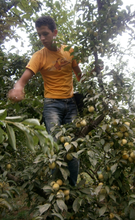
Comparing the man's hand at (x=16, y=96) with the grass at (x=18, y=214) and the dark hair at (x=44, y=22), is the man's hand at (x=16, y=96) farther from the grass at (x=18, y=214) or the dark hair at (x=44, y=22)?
the grass at (x=18, y=214)

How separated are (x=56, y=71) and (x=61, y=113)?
1.44 feet

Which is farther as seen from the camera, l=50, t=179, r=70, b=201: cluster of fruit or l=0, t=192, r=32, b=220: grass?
l=0, t=192, r=32, b=220: grass

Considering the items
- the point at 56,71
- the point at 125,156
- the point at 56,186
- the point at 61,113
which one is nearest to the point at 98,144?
the point at 125,156

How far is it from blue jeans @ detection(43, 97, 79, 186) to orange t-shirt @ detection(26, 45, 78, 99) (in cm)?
7

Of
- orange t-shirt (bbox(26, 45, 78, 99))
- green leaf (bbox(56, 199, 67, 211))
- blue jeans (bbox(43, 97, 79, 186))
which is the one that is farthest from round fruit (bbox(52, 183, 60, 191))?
orange t-shirt (bbox(26, 45, 78, 99))

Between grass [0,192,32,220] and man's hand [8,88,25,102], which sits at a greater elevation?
man's hand [8,88,25,102]

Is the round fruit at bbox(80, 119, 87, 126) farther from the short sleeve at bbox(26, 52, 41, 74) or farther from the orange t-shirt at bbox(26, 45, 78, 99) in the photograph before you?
the short sleeve at bbox(26, 52, 41, 74)

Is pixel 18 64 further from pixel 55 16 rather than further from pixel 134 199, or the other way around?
pixel 134 199

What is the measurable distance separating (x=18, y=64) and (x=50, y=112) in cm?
116

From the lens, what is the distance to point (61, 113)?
2.01 metres

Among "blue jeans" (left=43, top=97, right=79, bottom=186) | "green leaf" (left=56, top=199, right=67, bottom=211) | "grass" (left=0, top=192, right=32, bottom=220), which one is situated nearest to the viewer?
"green leaf" (left=56, top=199, right=67, bottom=211)

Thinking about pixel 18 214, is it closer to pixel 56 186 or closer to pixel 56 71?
pixel 56 186

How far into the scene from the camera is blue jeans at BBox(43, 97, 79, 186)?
1.83 m

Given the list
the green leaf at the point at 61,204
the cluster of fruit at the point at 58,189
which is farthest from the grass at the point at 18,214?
the green leaf at the point at 61,204
